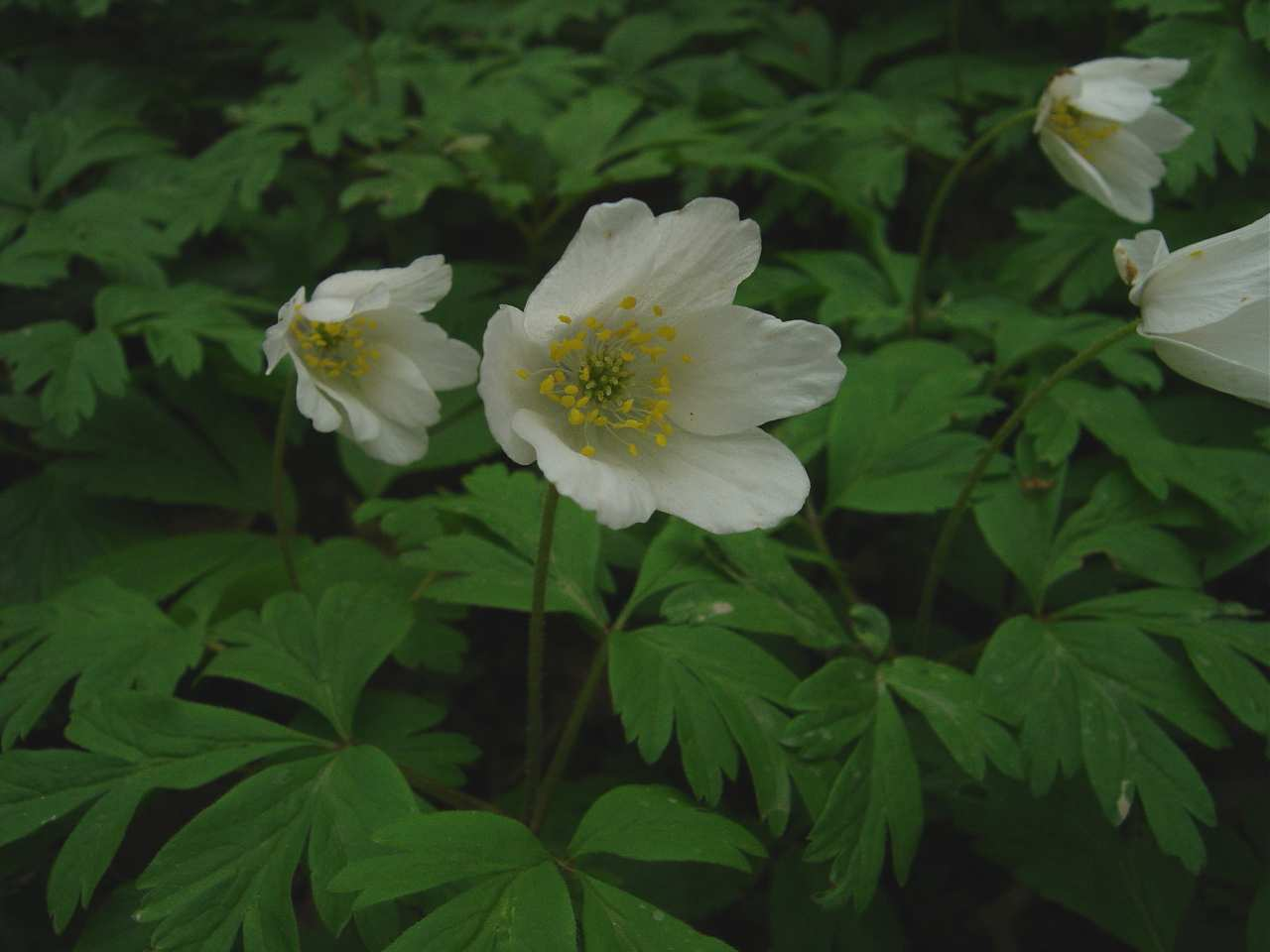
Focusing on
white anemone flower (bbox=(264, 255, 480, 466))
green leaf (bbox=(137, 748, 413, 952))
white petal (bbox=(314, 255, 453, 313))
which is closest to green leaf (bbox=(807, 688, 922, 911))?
green leaf (bbox=(137, 748, 413, 952))

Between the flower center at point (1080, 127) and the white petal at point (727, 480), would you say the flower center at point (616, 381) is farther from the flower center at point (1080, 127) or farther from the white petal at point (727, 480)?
the flower center at point (1080, 127)

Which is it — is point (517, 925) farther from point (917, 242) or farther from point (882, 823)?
point (917, 242)

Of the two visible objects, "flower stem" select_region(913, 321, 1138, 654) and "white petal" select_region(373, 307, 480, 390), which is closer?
"flower stem" select_region(913, 321, 1138, 654)

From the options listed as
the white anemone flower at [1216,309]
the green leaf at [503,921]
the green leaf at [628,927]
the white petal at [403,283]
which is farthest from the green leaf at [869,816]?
the white petal at [403,283]

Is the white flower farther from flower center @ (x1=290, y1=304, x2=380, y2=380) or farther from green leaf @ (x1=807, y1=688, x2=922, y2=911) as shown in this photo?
flower center @ (x1=290, y1=304, x2=380, y2=380)

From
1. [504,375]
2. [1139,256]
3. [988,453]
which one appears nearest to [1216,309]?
[1139,256]

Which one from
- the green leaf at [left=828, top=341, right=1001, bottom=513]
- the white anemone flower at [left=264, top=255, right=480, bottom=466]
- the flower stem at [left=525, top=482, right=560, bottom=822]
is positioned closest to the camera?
the flower stem at [left=525, top=482, right=560, bottom=822]

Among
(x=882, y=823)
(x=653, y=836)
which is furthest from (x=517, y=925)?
(x=882, y=823)

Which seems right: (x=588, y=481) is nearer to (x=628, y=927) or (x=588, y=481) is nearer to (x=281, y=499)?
(x=628, y=927)
